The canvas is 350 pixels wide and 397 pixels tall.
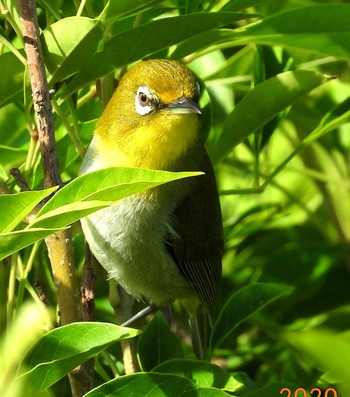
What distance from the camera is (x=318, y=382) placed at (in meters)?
3.05

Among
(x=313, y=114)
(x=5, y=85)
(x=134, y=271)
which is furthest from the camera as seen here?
(x=313, y=114)

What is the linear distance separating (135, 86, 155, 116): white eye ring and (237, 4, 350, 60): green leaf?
674 millimetres

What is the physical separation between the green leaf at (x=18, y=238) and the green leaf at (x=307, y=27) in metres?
1.44

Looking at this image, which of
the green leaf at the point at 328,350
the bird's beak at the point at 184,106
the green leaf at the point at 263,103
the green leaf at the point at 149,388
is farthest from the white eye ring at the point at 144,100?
the green leaf at the point at 328,350

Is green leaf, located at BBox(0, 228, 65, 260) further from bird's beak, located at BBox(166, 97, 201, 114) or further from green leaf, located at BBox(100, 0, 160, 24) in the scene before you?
bird's beak, located at BBox(166, 97, 201, 114)

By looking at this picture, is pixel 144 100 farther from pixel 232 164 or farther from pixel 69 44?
pixel 69 44

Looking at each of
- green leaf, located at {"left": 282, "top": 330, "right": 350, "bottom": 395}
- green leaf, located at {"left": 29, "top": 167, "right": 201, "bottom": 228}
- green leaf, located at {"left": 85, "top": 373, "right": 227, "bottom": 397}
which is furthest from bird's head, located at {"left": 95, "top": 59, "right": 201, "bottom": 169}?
green leaf, located at {"left": 282, "top": 330, "right": 350, "bottom": 395}

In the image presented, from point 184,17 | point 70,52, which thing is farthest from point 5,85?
point 184,17

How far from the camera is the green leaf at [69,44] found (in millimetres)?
2340

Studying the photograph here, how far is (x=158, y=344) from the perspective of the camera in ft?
9.84

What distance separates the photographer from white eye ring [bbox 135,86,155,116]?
3.47 metres

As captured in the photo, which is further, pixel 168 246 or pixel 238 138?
A: pixel 168 246

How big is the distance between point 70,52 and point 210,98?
1.14 m

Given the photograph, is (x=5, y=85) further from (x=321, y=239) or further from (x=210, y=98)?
(x=321, y=239)
